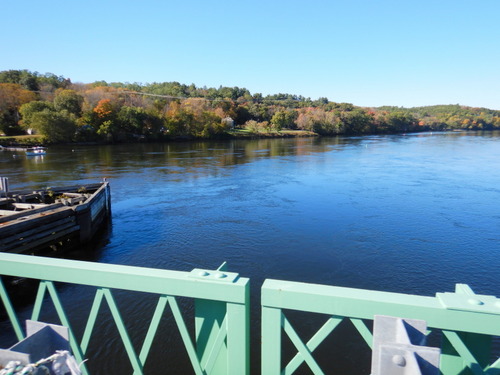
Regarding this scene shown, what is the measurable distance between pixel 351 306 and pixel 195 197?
962 inches

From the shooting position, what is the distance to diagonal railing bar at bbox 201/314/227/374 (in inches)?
92.9

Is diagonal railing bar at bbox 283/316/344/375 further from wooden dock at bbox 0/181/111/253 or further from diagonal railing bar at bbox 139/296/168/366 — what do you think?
wooden dock at bbox 0/181/111/253

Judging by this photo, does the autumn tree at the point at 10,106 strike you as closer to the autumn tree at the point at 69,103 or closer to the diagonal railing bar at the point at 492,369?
the autumn tree at the point at 69,103

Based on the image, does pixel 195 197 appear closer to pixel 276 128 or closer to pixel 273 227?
pixel 273 227

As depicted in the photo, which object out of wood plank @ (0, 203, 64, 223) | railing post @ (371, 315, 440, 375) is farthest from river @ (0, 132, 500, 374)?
railing post @ (371, 315, 440, 375)

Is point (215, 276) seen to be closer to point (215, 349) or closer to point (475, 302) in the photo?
point (215, 349)

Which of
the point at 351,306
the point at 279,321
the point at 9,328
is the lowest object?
the point at 9,328

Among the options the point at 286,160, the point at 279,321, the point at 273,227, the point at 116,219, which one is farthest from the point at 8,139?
the point at 279,321

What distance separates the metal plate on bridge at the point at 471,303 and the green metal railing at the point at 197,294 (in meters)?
1.17

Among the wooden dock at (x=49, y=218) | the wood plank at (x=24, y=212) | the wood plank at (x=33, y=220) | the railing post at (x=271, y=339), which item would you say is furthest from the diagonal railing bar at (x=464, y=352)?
the wood plank at (x=24, y=212)

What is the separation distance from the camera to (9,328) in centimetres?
977

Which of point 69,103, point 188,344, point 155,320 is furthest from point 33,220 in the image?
point 69,103

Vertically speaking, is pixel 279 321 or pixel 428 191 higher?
pixel 279 321

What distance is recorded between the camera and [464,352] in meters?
1.99
